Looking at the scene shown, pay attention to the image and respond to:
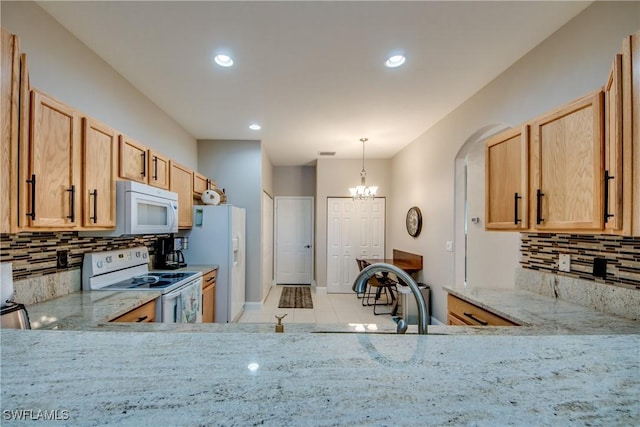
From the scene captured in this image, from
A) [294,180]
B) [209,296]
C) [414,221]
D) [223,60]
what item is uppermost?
[223,60]

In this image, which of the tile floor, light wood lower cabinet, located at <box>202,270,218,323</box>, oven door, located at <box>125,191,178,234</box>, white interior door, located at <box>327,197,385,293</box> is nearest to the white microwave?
oven door, located at <box>125,191,178,234</box>

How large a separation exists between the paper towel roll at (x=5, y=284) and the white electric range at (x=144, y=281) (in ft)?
2.43

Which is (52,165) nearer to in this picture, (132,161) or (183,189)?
(132,161)

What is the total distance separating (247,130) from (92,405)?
396cm

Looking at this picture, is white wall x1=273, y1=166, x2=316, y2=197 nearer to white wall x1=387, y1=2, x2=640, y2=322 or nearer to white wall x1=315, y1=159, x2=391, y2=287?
white wall x1=315, y1=159, x2=391, y2=287

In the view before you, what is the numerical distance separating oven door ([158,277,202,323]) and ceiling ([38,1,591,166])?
1924 millimetres

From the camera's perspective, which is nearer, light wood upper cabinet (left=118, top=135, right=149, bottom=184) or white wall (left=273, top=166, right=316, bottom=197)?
light wood upper cabinet (left=118, top=135, right=149, bottom=184)

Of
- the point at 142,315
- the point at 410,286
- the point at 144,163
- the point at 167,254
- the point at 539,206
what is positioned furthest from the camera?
the point at 167,254

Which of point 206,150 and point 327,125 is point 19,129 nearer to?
point 327,125

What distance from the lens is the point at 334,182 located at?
5836 millimetres

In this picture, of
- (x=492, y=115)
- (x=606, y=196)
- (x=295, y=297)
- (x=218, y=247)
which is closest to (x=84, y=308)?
(x=218, y=247)

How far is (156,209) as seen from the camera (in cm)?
262

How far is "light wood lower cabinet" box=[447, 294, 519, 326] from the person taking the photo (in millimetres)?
1782

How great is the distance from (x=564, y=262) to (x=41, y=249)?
345 cm
